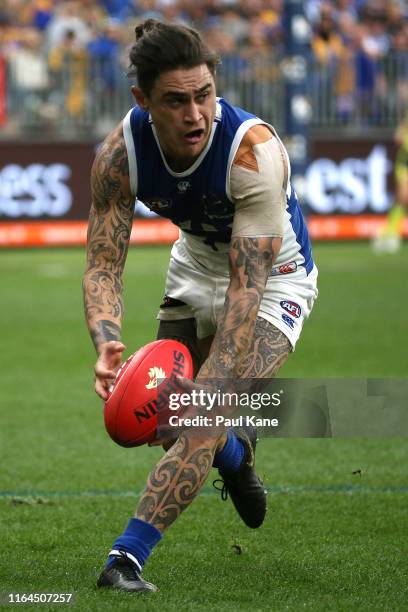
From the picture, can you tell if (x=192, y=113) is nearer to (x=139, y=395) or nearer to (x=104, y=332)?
(x=104, y=332)

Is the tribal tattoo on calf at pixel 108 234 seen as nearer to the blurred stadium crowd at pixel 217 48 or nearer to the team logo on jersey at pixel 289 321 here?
the team logo on jersey at pixel 289 321

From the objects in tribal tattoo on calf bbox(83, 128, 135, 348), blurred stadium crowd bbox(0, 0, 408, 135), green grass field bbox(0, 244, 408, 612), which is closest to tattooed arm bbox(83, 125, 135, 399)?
tribal tattoo on calf bbox(83, 128, 135, 348)

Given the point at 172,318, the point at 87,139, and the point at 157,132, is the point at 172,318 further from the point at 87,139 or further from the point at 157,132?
the point at 87,139

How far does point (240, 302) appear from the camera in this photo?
458 cm

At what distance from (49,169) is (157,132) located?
15472 mm

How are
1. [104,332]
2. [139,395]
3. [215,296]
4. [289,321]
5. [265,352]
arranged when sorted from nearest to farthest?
1. [139,395]
2. [104,332]
3. [265,352]
4. [289,321]
5. [215,296]

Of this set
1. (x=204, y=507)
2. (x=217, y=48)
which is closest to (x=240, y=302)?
(x=204, y=507)

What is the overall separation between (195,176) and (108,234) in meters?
0.44

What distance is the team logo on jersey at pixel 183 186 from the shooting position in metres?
4.80

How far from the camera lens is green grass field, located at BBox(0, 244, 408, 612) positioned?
4.55m

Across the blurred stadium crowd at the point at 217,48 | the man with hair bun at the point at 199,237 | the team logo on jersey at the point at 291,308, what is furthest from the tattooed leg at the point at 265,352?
the blurred stadium crowd at the point at 217,48

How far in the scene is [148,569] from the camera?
192 inches

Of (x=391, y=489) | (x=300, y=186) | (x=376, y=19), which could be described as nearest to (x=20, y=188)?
(x=300, y=186)

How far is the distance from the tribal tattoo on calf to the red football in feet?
1.29
